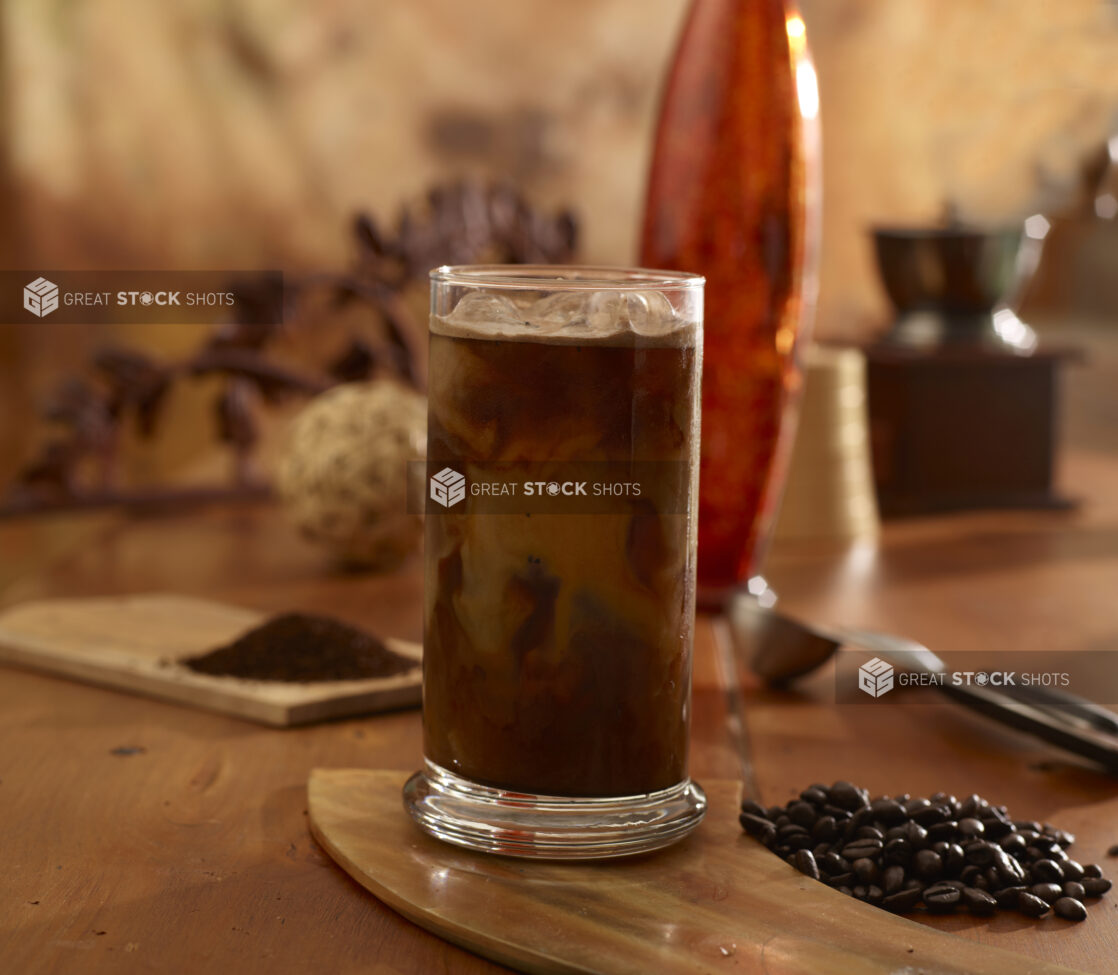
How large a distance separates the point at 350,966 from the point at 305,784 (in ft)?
0.67

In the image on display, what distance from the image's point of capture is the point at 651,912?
1.75ft

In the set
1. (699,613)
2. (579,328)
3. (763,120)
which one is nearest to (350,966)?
(579,328)

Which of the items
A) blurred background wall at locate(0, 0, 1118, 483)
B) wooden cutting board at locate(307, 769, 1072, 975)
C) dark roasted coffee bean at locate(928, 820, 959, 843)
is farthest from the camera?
blurred background wall at locate(0, 0, 1118, 483)

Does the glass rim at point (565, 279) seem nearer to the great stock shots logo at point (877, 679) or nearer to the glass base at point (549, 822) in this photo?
the glass base at point (549, 822)

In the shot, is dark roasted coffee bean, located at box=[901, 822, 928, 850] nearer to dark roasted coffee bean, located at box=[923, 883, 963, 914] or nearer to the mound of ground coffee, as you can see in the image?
dark roasted coffee bean, located at box=[923, 883, 963, 914]

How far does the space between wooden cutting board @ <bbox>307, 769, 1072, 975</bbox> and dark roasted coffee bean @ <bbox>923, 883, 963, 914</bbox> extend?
0.03 metres

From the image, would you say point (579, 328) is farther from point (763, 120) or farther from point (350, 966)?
point (763, 120)

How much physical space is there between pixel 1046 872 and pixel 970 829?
0.04 meters

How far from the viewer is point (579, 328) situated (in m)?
0.57

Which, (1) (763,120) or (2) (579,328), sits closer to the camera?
(2) (579,328)

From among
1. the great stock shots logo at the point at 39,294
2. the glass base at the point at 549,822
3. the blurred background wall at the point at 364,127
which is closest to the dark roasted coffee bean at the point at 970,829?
the glass base at the point at 549,822

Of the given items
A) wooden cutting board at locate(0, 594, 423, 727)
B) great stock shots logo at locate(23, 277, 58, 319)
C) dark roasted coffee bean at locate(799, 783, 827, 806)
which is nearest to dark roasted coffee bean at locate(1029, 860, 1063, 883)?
dark roasted coffee bean at locate(799, 783, 827, 806)

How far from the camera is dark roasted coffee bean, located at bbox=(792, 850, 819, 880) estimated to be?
58cm

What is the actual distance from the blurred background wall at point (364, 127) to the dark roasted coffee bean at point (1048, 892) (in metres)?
1.64
